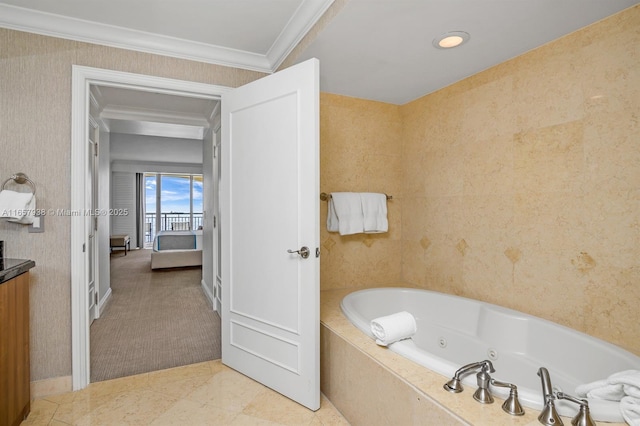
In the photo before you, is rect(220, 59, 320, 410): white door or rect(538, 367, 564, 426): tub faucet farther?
rect(220, 59, 320, 410): white door

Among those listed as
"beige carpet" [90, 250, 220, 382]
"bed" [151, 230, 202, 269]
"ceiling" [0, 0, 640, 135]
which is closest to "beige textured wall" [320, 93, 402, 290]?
"ceiling" [0, 0, 640, 135]

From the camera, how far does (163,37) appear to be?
2.24 m

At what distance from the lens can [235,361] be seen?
92.0 inches

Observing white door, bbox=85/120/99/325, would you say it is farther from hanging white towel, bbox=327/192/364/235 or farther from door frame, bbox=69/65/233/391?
hanging white towel, bbox=327/192/364/235

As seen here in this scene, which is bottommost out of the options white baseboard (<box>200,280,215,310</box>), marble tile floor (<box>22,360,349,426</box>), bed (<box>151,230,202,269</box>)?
marble tile floor (<box>22,360,349,426</box>)

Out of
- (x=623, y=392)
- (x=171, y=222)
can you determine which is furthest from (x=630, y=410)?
(x=171, y=222)

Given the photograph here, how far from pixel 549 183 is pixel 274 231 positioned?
166cm

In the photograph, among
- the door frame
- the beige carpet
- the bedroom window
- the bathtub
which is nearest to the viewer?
the bathtub

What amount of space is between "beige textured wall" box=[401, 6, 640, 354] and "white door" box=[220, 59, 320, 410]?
1.27 m

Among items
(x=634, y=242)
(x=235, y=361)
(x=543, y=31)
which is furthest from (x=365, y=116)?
(x=235, y=361)

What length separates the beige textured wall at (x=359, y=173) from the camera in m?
2.81

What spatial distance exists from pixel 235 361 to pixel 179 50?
2.24m

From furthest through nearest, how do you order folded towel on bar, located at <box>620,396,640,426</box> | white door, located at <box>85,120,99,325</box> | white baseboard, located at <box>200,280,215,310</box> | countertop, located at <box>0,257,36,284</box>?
1. white baseboard, located at <box>200,280,215,310</box>
2. white door, located at <box>85,120,99,325</box>
3. countertop, located at <box>0,257,36,284</box>
4. folded towel on bar, located at <box>620,396,640,426</box>

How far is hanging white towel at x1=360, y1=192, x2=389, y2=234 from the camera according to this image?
2.79 meters
